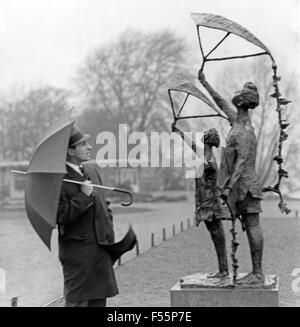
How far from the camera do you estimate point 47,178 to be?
16.3 feet

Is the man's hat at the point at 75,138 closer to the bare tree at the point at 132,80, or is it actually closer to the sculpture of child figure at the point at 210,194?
the sculpture of child figure at the point at 210,194

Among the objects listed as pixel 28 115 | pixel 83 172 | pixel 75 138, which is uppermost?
pixel 28 115

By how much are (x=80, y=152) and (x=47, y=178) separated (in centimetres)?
39

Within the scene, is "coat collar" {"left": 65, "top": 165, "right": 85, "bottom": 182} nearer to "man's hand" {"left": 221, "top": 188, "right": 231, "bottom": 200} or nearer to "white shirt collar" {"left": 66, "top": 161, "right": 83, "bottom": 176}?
"white shirt collar" {"left": 66, "top": 161, "right": 83, "bottom": 176}

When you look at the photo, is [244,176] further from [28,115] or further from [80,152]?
[28,115]

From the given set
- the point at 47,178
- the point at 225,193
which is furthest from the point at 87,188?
the point at 225,193

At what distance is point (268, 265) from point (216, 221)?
5.05m

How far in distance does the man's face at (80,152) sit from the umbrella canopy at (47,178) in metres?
0.19

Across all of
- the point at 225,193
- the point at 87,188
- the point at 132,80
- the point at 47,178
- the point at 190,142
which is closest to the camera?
the point at 47,178

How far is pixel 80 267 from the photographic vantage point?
516cm

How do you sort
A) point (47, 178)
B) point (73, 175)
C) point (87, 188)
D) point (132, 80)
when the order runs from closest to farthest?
1. point (47, 178)
2. point (87, 188)
3. point (73, 175)
4. point (132, 80)

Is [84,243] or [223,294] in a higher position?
[84,243]

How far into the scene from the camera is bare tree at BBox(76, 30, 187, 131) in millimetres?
31953
